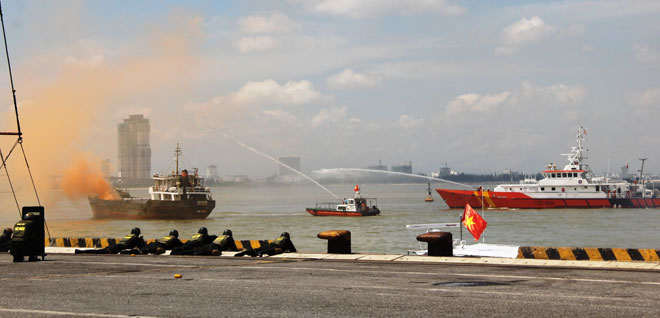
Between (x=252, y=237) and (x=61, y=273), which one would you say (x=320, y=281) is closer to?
(x=61, y=273)

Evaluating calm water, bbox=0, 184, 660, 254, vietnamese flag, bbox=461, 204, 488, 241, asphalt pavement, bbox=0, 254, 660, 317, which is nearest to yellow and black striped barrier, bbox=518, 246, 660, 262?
asphalt pavement, bbox=0, 254, 660, 317

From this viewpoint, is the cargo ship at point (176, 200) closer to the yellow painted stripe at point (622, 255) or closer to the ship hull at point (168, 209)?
the ship hull at point (168, 209)

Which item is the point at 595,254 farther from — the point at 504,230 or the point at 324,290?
the point at 504,230

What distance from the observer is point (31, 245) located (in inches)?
866

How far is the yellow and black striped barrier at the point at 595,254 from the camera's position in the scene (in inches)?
802

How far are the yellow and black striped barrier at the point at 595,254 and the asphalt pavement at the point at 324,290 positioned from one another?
8.37 feet

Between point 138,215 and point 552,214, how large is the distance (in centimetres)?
6186

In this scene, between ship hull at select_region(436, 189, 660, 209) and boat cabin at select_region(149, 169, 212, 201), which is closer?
boat cabin at select_region(149, 169, 212, 201)

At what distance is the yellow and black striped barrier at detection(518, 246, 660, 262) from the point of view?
66.8 ft

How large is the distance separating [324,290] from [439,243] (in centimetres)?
916

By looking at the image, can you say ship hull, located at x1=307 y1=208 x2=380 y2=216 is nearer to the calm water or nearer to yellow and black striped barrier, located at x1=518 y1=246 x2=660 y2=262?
the calm water

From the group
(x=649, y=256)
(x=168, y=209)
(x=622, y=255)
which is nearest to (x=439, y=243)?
(x=622, y=255)

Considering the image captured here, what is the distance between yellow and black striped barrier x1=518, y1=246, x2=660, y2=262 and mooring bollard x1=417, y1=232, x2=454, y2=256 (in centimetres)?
215

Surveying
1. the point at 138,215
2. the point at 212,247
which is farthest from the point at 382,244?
the point at 138,215
